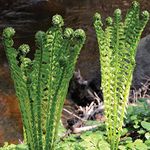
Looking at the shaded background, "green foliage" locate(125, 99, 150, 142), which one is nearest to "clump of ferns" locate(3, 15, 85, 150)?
"green foliage" locate(125, 99, 150, 142)

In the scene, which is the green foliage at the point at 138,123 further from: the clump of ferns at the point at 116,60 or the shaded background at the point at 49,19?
the shaded background at the point at 49,19

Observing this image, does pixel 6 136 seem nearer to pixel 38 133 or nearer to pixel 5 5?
pixel 38 133

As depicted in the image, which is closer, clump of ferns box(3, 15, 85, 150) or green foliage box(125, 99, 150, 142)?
clump of ferns box(3, 15, 85, 150)

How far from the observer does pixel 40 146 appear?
194 cm

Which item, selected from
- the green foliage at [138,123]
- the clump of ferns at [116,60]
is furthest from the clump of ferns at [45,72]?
the green foliage at [138,123]

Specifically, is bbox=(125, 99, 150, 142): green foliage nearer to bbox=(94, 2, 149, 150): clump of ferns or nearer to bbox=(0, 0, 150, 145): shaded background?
bbox=(94, 2, 149, 150): clump of ferns

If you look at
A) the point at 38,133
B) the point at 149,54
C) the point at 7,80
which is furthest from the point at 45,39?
the point at 7,80

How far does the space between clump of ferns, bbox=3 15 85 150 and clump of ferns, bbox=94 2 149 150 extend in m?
0.29

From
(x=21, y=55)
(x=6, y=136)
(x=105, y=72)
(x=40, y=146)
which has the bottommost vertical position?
(x=6, y=136)

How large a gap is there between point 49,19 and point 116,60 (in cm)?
441

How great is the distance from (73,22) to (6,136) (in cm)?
250

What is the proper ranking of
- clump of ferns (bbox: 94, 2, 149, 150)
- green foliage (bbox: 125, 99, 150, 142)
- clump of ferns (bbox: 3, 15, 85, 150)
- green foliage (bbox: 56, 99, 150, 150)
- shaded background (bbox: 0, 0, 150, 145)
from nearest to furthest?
clump of ferns (bbox: 3, 15, 85, 150) → clump of ferns (bbox: 94, 2, 149, 150) → green foliage (bbox: 56, 99, 150, 150) → green foliage (bbox: 125, 99, 150, 142) → shaded background (bbox: 0, 0, 150, 145)

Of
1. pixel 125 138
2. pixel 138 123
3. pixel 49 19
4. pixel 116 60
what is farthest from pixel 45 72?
pixel 49 19

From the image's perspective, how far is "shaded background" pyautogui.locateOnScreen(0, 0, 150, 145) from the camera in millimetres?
5184
